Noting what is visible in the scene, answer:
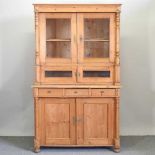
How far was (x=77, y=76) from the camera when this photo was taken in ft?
14.1

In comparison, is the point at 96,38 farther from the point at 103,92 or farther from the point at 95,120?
the point at 95,120

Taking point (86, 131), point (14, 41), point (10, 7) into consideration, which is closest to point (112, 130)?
point (86, 131)

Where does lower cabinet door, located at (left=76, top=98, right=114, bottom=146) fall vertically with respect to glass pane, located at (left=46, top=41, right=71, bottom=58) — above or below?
below

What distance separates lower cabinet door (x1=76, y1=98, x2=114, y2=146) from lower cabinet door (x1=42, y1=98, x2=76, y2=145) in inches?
3.5

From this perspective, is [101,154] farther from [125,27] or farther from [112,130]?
[125,27]

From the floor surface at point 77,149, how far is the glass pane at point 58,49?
122 cm

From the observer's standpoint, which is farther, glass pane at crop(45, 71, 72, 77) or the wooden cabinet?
glass pane at crop(45, 71, 72, 77)

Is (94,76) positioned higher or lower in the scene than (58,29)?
lower

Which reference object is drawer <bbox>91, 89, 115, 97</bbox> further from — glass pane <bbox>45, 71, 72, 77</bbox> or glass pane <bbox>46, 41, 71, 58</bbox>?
glass pane <bbox>46, 41, 71, 58</bbox>

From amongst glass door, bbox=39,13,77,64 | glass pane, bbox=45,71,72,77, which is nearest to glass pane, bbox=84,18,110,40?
glass door, bbox=39,13,77,64

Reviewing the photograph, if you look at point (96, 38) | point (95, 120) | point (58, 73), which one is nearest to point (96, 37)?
point (96, 38)

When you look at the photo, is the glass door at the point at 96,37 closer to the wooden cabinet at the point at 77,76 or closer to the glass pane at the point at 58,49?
the wooden cabinet at the point at 77,76

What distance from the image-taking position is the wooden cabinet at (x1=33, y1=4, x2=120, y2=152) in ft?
13.9

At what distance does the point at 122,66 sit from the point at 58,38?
45.7 inches
